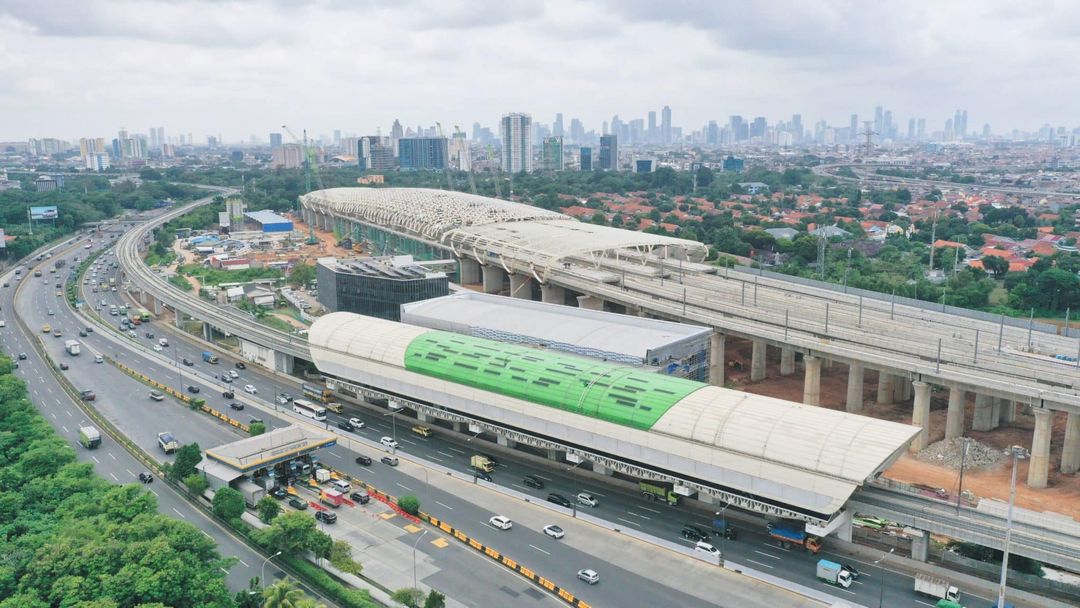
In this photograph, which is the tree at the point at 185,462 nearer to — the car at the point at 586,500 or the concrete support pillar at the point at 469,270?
the car at the point at 586,500

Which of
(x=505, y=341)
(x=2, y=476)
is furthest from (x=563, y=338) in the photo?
(x=2, y=476)

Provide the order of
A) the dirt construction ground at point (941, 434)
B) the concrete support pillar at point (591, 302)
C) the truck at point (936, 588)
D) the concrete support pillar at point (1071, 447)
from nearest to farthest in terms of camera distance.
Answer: the truck at point (936, 588), the dirt construction ground at point (941, 434), the concrete support pillar at point (1071, 447), the concrete support pillar at point (591, 302)

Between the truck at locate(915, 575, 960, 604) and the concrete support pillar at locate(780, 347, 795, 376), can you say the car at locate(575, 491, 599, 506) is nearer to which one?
the truck at locate(915, 575, 960, 604)

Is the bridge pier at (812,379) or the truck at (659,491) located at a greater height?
the bridge pier at (812,379)

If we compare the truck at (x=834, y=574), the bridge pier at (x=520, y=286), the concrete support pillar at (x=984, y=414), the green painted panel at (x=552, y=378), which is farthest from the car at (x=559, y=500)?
the bridge pier at (x=520, y=286)

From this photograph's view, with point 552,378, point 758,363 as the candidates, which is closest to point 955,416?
point 758,363

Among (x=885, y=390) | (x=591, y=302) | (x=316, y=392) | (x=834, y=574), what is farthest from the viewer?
(x=591, y=302)

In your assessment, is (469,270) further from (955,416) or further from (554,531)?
(554,531)
